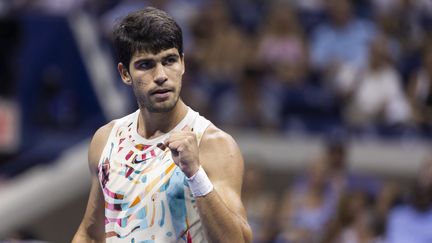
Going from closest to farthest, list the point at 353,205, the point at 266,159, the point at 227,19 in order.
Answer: the point at 353,205, the point at 266,159, the point at 227,19

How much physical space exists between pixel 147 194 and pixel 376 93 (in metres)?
6.06

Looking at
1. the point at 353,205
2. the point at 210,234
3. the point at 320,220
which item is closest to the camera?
the point at 210,234

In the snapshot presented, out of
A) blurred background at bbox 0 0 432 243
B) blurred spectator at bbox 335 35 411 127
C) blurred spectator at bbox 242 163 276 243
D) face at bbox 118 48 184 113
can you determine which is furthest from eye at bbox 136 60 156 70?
blurred spectator at bbox 335 35 411 127

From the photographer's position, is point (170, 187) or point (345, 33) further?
point (345, 33)

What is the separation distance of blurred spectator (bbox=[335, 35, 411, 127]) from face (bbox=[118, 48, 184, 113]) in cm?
598

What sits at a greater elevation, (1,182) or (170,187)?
(170,187)

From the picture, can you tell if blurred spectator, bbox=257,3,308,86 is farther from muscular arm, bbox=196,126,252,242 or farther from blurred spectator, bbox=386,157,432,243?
muscular arm, bbox=196,126,252,242

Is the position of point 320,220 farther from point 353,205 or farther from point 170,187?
point 170,187

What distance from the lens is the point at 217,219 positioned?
14.3 feet

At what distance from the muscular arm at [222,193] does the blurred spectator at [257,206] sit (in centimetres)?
426

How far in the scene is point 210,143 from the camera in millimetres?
4676

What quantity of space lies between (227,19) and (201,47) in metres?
0.46

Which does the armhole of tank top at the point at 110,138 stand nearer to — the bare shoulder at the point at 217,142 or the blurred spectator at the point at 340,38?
the bare shoulder at the point at 217,142

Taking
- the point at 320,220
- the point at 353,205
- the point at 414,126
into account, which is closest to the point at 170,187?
the point at 353,205
